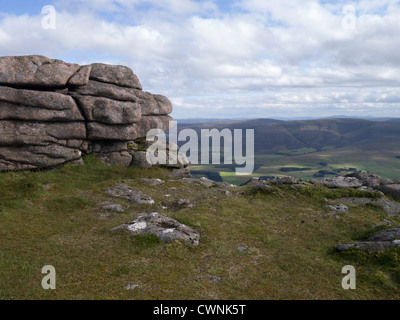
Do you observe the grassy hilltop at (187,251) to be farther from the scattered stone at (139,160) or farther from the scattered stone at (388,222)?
the scattered stone at (139,160)

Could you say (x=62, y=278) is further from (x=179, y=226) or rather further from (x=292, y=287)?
(x=292, y=287)

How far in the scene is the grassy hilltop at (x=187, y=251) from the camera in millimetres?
13086

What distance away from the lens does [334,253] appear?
1816cm

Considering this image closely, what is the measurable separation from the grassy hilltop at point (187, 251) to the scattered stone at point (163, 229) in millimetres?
572

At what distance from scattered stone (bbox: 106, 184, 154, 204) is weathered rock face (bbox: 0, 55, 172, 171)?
918 centimetres

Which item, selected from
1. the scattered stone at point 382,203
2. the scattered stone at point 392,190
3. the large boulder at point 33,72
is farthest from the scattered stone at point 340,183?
the large boulder at point 33,72

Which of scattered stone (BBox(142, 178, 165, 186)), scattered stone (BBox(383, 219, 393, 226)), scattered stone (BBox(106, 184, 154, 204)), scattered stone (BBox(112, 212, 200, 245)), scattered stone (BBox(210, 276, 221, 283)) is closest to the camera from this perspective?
scattered stone (BBox(210, 276, 221, 283))

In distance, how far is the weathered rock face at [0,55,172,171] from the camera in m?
31.3

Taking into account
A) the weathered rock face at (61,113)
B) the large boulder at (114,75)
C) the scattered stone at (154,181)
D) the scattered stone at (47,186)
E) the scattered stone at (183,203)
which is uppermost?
the large boulder at (114,75)

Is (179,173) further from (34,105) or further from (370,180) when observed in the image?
(370,180)

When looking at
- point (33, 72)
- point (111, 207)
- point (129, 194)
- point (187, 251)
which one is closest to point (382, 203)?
point (187, 251)

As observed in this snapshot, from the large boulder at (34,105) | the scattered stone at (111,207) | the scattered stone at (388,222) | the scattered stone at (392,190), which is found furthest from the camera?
the scattered stone at (392,190)

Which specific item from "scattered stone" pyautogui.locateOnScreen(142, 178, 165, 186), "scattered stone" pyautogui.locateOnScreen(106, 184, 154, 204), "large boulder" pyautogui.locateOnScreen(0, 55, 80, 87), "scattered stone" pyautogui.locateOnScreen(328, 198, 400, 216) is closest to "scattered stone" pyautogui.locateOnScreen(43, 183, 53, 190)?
"scattered stone" pyautogui.locateOnScreen(106, 184, 154, 204)

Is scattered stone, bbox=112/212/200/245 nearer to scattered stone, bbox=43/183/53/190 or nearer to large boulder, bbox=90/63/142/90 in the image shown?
scattered stone, bbox=43/183/53/190
